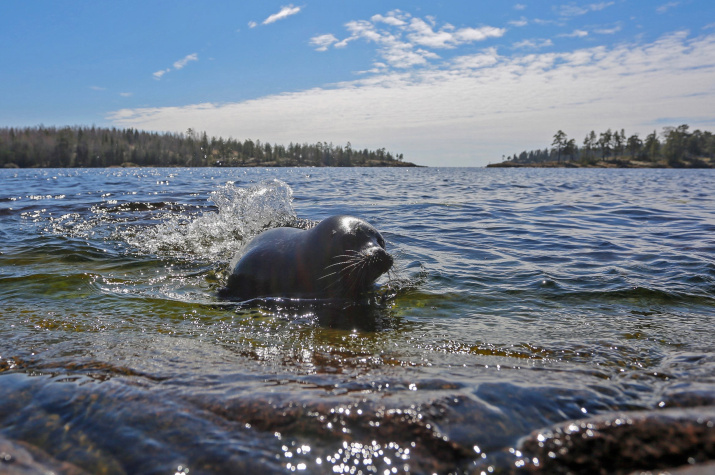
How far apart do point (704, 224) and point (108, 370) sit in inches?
461

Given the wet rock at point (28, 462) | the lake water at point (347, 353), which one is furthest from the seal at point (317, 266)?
the wet rock at point (28, 462)

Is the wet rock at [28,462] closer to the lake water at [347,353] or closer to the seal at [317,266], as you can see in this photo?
the lake water at [347,353]

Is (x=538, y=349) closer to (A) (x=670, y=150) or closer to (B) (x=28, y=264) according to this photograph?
(B) (x=28, y=264)

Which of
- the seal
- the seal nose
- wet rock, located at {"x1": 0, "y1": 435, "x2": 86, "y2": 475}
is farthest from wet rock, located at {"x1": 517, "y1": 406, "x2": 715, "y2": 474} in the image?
the seal

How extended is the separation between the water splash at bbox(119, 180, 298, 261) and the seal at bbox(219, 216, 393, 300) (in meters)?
2.21

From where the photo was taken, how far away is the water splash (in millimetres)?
7929

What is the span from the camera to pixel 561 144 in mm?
152375

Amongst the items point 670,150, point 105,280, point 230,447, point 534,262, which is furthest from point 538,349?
point 670,150

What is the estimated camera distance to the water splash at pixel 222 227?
7929mm

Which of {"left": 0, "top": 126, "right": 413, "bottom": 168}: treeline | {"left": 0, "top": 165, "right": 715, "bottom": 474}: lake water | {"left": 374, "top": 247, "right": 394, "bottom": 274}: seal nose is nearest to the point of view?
{"left": 0, "top": 165, "right": 715, "bottom": 474}: lake water

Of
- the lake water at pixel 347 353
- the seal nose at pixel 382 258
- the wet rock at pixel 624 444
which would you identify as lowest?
the lake water at pixel 347 353

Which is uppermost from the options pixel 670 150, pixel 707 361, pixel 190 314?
pixel 670 150

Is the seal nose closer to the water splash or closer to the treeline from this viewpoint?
the water splash

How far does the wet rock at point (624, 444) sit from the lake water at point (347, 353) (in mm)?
101
